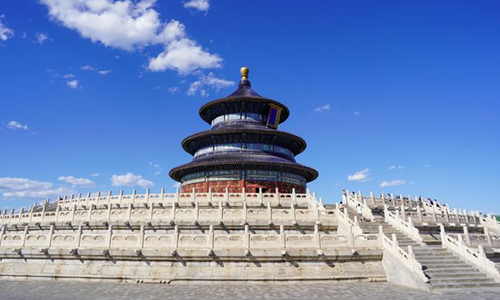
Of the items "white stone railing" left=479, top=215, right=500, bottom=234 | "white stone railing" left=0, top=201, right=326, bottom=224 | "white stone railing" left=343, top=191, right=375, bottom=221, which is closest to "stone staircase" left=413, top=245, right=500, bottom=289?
"white stone railing" left=0, top=201, right=326, bottom=224

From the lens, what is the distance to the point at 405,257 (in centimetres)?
1390

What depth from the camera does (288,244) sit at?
1507 centimetres

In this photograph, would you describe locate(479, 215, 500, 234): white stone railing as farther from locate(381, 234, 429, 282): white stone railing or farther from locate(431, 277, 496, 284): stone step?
locate(381, 234, 429, 282): white stone railing

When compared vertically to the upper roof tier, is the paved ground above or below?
below

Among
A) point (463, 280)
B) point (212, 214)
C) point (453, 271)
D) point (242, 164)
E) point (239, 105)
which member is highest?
point (239, 105)

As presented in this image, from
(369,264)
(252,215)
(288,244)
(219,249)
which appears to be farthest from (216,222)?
(369,264)

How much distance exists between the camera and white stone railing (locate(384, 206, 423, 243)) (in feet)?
57.4

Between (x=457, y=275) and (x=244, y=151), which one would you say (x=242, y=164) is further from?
(x=457, y=275)

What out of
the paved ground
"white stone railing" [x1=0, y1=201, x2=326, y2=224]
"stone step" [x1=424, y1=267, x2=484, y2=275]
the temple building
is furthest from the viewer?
the temple building

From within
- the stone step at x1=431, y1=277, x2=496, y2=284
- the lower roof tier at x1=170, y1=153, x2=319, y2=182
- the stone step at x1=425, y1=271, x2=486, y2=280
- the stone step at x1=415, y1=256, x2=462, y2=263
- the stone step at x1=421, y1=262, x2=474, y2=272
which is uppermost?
the lower roof tier at x1=170, y1=153, x2=319, y2=182

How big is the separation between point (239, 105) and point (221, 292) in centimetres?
3026

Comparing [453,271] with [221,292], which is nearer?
[221,292]

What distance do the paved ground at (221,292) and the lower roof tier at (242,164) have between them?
60.5 feet

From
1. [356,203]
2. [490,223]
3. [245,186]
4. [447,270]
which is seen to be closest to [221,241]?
[447,270]
